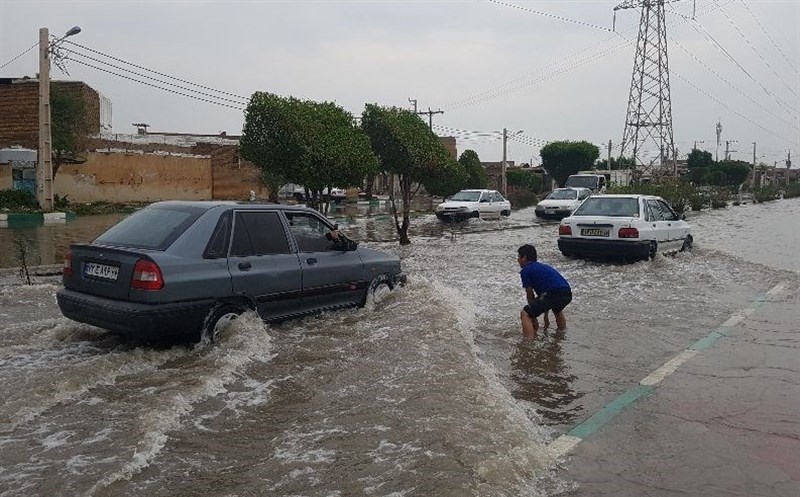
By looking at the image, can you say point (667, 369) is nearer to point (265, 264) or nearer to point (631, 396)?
point (631, 396)

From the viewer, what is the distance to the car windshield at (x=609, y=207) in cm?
1394

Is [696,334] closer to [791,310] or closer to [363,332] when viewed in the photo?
[791,310]

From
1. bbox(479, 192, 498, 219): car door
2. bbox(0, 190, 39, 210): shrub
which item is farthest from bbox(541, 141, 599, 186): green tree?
bbox(0, 190, 39, 210): shrub

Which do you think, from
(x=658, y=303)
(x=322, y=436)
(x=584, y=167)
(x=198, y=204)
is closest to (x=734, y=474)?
(x=322, y=436)

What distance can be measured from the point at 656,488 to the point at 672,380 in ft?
7.49

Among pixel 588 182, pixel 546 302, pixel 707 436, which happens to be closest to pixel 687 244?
pixel 546 302

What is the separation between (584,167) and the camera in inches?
2199

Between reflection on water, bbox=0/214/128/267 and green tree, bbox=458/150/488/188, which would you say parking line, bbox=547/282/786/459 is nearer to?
reflection on water, bbox=0/214/128/267

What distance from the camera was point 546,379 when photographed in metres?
5.93

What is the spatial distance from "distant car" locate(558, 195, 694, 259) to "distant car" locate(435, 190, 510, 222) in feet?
42.6

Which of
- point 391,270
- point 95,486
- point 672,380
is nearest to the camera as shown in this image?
point 95,486

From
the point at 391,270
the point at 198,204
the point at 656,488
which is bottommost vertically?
the point at 656,488

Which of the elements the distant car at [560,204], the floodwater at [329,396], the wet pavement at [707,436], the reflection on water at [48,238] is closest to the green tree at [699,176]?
the distant car at [560,204]

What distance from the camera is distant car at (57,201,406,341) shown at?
5746 mm
